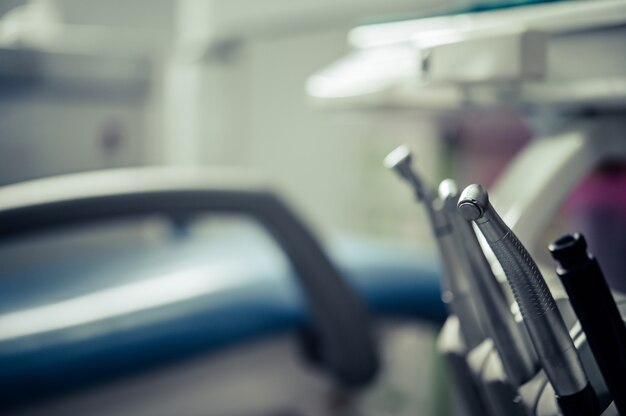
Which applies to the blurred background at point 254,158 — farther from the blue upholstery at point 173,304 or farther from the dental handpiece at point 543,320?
the dental handpiece at point 543,320

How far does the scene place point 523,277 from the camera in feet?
0.69

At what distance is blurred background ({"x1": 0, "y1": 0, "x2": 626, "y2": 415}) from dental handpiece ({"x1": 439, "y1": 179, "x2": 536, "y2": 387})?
11 centimetres

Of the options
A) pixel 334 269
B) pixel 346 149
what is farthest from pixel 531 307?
pixel 346 149

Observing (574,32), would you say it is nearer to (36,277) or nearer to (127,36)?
(36,277)

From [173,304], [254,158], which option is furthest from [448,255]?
[254,158]

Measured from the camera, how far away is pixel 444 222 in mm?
288

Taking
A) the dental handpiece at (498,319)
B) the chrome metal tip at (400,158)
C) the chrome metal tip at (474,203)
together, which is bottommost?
the dental handpiece at (498,319)

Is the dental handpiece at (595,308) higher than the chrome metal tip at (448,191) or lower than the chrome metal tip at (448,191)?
lower

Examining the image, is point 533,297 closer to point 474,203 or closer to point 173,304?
point 474,203

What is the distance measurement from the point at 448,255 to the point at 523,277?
0.28 feet

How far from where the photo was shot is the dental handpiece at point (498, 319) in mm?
255

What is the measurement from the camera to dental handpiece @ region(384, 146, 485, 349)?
29 cm

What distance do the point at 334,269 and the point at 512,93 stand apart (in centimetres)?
23

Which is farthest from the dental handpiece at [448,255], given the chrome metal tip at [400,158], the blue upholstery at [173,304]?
the blue upholstery at [173,304]
